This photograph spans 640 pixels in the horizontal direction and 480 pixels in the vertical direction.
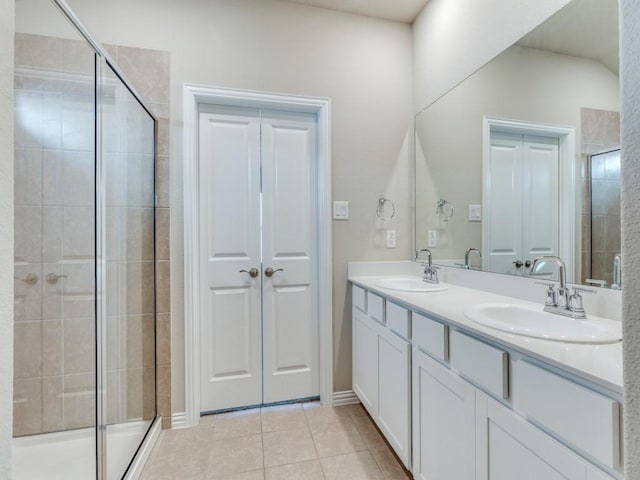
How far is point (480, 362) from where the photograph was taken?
954 millimetres

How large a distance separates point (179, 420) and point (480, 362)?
5.87ft

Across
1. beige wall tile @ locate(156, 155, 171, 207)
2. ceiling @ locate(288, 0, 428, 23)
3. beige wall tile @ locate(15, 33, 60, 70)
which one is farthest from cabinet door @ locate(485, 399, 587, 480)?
ceiling @ locate(288, 0, 428, 23)

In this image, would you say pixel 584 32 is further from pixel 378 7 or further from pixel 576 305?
pixel 378 7

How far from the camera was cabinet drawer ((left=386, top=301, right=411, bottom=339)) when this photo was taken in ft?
4.53

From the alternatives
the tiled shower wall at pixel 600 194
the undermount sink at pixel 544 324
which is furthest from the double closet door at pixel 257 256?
the tiled shower wall at pixel 600 194

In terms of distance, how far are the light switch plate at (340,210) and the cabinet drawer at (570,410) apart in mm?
1424

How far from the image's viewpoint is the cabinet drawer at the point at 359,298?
6.20ft

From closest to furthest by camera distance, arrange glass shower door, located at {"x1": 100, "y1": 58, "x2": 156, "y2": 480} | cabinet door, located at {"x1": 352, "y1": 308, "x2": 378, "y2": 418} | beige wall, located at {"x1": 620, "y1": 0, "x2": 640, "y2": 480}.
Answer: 1. beige wall, located at {"x1": 620, "y1": 0, "x2": 640, "y2": 480}
2. glass shower door, located at {"x1": 100, "y1": 58, "x2": 156, "y2": 480}
3. cabinet door, located at {"x1": 352, "y1": 308, "x2": 378, "y2": 418}

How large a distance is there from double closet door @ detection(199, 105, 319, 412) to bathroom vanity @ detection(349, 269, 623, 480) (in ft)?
2.12

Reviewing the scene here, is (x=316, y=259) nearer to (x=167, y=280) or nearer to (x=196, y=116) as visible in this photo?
(x=167, y=280)

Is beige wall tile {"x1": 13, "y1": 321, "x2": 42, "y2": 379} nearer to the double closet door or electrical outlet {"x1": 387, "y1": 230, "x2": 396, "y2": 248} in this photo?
the double closet door

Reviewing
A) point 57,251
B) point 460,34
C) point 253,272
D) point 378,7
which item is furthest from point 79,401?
point 378,7

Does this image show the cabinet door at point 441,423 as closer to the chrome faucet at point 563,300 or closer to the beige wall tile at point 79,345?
the chrome faucet at point 563,300

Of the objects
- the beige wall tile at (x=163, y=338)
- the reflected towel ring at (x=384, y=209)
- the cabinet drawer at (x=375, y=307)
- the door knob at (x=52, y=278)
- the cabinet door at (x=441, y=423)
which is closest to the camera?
the cabinet door at (x=441, y=423)
